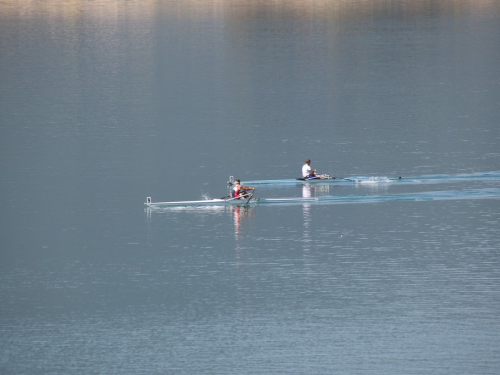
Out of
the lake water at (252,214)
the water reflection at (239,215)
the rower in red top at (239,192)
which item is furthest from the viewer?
the rower in red top at (239,192)

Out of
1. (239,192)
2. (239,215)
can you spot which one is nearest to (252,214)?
(239,215)

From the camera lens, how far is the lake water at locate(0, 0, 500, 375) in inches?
922

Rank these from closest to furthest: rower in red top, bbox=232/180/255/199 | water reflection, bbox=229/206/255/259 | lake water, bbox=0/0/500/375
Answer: lake water, bbox=0/0/500/375 < water reflection, bbox=229/206/255/259 < rower in red top, bbox=232/180/255/199

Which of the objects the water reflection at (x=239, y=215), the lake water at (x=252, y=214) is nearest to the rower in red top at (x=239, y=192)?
the water reflection at (x=239, y=215)

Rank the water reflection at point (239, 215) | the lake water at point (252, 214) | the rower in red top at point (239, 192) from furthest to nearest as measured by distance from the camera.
A: the rower in red top at point (239, 192) → the water reflection at point (239, 215) → the lake water at point (252, 214)

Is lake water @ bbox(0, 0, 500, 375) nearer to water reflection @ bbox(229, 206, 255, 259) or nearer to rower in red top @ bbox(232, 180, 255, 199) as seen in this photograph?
water reflection @ bbox(229, 206, 255, 259)

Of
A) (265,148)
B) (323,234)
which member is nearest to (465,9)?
(265,148)

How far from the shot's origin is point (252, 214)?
116 ft

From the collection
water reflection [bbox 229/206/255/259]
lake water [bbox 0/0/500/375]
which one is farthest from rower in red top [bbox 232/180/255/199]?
lake water [bbox 0/0/500/375]

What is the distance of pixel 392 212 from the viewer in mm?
34938

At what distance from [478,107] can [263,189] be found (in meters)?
21.7

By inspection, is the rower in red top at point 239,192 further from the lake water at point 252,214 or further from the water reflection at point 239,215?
the lake water at point 252,214

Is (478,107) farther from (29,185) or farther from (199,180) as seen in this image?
(29,185)

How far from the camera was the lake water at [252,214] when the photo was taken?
23.4 meters
